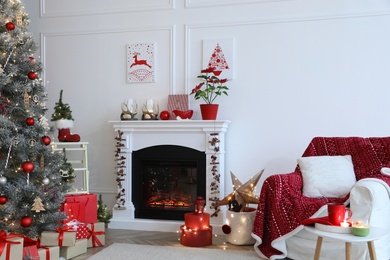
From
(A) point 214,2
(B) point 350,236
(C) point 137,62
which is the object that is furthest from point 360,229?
(C) point 137,62

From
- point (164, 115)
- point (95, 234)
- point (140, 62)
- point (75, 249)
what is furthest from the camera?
point (140, 62)

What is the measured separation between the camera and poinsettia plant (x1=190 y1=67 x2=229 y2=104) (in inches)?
162

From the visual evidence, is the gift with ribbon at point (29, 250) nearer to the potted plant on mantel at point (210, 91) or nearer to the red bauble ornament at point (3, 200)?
the red bauble ornament at point (3, 200)

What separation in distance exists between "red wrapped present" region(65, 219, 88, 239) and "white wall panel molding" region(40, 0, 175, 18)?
244 cm

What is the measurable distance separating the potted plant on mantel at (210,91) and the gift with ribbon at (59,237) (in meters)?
1.74

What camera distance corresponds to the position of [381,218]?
2.79m

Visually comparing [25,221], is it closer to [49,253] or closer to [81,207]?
[49,253]

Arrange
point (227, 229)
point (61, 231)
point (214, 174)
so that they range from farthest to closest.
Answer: point (214, 174) → point (227, 229) → point (61, 231)

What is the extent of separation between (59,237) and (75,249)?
0.23m

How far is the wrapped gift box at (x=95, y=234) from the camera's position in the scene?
11.4 feet

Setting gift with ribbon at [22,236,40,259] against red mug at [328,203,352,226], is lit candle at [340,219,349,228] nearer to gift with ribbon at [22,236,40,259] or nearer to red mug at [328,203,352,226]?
→ red mug at [328,203,352,226]

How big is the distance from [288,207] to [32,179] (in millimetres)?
1935

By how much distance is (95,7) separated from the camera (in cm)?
474

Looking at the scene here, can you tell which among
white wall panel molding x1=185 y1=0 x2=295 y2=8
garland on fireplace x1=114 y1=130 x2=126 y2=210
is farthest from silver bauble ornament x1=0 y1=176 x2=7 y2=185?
white wall panel molding x1=185 y1=0 x2=295 y2=8
